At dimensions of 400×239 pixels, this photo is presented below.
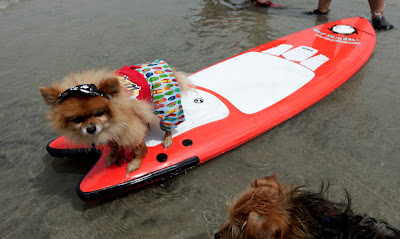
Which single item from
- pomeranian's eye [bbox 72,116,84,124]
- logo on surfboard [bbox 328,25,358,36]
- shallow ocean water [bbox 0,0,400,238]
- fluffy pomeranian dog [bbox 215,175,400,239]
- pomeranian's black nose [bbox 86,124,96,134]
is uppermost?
pomeranian's eye [bbox 72,116,84,124]

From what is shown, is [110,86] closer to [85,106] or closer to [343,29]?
[85,106]

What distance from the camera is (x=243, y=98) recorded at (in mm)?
4039

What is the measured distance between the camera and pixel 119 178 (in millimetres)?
2953

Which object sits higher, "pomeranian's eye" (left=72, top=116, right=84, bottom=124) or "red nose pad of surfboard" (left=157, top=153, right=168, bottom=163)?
"pomeranian's eye" (left=72, top=116, right=84, bottom=124)

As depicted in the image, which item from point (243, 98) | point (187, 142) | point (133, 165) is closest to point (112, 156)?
point (133, 165)

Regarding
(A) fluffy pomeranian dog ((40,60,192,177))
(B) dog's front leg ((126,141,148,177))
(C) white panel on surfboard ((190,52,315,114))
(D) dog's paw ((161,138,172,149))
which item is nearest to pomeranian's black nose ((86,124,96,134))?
(A) fluffy pomeranian dog ((40,60,192,177))

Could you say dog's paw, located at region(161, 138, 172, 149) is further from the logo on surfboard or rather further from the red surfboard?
the logo on surfboard

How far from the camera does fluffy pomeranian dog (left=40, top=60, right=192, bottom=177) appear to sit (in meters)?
2.20

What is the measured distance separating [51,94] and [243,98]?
A: 2.61m

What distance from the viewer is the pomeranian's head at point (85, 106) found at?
2.17 m

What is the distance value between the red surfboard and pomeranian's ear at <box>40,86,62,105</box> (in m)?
1.06

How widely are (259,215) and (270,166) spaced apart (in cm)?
209

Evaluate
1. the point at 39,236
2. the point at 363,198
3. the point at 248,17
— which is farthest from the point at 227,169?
the point at 248,17

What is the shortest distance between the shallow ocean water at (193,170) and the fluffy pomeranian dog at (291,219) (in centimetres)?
126
